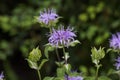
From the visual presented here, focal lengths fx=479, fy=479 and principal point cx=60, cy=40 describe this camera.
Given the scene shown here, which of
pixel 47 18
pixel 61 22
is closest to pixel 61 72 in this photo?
pixel 47 18

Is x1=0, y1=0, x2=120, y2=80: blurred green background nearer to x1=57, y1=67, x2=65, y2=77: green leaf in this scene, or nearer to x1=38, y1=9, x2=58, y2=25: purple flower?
x1=38, y1=9, x2=58, y2=25: purple flower

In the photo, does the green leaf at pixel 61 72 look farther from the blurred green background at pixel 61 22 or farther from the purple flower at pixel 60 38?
the blurred green background at pixel 61 22

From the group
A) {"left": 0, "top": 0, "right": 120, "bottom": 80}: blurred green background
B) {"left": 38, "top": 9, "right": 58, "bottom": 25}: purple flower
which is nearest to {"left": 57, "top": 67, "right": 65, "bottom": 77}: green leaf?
{"left": 38, "top": 9, "right": 58, "bottom": 25}: purple flower

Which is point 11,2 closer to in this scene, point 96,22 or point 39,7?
point 39,7

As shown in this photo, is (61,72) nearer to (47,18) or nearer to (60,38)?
(60,38)

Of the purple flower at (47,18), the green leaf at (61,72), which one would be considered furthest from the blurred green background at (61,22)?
the green leaf at (61,72)

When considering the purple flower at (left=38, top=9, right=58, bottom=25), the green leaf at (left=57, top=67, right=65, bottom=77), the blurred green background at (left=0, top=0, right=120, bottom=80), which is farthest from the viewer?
the blurred green background at (left=0, top=0, right=120, bottom=80)

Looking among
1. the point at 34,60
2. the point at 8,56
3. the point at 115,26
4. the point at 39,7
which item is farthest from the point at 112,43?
the point at 8,56

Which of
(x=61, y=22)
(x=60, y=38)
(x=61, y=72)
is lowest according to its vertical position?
(x=61, y=72)

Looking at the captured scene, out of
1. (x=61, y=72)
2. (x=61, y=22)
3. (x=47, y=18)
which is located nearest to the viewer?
(x=61, y=72)
